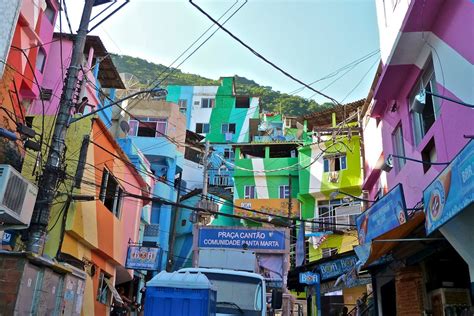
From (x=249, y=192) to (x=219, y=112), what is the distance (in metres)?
16.9

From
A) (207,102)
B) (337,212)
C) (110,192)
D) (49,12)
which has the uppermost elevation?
(207,102)

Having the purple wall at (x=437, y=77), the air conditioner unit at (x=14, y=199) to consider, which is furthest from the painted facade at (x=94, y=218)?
the purple wall at (x=437, y=77)

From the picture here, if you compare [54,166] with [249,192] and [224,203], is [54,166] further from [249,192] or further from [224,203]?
[249,192]

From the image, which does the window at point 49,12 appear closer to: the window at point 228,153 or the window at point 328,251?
the window at point 328,251

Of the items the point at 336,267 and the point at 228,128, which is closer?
the point at 336,267

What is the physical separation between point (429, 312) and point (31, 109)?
16.7m

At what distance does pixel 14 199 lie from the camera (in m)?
8.12

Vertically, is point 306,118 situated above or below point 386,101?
above

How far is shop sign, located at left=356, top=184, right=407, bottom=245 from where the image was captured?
28.5 feet

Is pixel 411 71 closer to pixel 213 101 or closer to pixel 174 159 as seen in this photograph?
pixel 174 159

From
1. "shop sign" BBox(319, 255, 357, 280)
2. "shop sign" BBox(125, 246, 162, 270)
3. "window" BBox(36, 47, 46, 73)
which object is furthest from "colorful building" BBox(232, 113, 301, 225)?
"window" BBox(36, 47, 46, 73)

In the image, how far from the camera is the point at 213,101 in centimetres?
5481

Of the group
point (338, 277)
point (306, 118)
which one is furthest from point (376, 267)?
point (306, 118)

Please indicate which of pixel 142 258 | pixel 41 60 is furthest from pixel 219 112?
pixel 142 258
